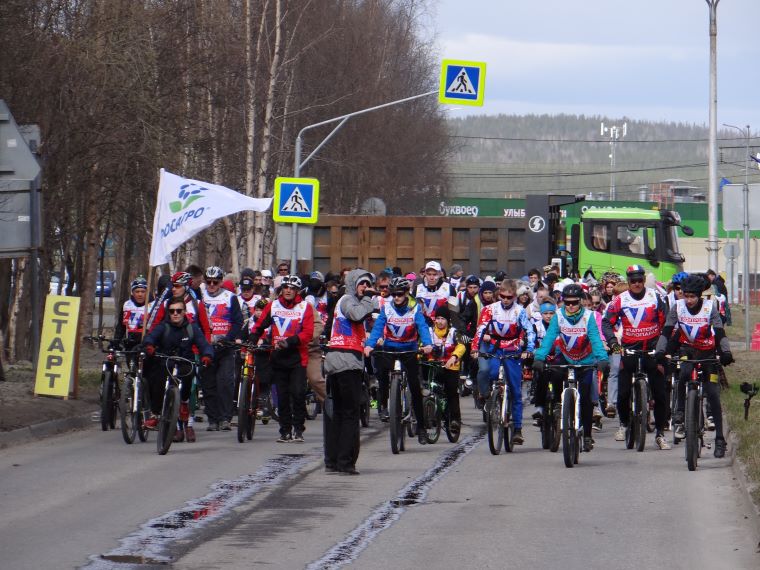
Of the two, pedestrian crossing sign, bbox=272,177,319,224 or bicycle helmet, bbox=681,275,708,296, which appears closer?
bicycle helmet, bbox=681,275,708,296

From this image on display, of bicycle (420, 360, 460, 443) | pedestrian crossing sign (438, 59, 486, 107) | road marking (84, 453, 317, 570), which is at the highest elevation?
pedestrian crossing sign (438, 59, 486, 107)

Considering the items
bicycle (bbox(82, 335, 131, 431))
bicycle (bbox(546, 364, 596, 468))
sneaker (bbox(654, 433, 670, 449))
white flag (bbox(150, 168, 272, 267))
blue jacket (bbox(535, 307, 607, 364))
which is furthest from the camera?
white flag (bbox(150, 168, 272, 267))

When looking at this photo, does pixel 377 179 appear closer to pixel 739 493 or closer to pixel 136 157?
pixel 136 157

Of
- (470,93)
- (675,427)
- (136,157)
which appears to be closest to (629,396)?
(675,427)

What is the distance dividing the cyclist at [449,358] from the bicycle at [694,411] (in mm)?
2551

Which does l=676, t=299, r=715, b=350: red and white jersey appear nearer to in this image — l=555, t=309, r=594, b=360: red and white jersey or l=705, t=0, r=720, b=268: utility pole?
l=555, t=309, r=594, b=360: red and white jersey

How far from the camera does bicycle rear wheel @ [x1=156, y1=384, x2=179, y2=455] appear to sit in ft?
47.9

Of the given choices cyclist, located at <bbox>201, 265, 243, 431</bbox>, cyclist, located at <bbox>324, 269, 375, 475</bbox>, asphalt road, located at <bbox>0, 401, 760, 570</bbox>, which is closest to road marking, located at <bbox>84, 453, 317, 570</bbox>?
asphalt road, located at <bbox>0, 401, 760, 570</bbox>

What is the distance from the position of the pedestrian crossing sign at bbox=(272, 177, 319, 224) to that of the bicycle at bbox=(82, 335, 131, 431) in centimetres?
762

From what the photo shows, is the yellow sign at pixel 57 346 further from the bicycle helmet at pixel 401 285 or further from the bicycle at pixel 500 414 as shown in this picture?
the bicycle at pixel 500 414

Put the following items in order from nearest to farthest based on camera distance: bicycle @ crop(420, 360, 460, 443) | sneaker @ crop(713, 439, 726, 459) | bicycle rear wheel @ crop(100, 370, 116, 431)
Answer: sneaker @ crop(713, 439, 726, 459)
bicycle @ crop(420, 360, 460, 443)
bicycle rear wheel @ crop(100, 370, 116, 431)

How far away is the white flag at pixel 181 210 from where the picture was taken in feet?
58.9

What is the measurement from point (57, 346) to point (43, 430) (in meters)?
2.32

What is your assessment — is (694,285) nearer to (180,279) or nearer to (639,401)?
(639,401)
